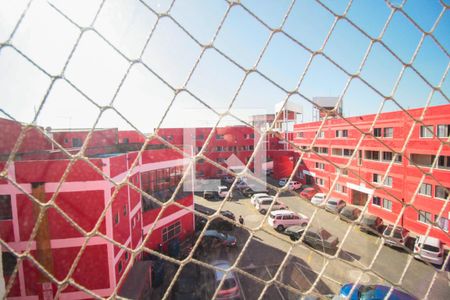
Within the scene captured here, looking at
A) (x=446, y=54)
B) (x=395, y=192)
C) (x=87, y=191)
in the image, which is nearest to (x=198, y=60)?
(x=446, y=54)

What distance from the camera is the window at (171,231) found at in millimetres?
4566

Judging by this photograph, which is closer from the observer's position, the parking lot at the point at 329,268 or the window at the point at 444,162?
the parking lot at the point at 329,268

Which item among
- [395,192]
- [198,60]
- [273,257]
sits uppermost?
[395,192]

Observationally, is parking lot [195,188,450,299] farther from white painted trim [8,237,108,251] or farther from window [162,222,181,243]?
Result: white painted trim [8,237,108,251]

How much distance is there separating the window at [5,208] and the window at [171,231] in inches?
98.1

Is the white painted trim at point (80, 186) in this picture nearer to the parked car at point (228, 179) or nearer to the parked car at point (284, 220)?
the parked car at point (284, 220)

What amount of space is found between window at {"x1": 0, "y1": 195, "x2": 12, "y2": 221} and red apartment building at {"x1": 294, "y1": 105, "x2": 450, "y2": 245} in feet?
11.8

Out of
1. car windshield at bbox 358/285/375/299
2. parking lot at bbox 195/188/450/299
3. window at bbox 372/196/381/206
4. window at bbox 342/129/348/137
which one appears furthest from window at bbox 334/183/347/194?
car windshield at bbox 358/285/375/299

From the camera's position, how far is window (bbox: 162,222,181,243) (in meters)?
4.57

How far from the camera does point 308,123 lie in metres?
9.36

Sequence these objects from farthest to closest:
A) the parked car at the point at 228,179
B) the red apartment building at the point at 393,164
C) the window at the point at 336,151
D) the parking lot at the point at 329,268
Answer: the parked car at the point at 228,179, the window at the point at 336,151, the red apartment building at the point at 393,164, the parking lot at the point at 329,268

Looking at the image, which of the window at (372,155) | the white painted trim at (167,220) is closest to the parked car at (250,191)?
the window at (372,155)

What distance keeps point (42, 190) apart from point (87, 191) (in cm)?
41

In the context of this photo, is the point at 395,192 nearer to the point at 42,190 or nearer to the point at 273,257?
the point at 273,257
